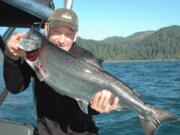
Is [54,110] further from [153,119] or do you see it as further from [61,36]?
[153,119]

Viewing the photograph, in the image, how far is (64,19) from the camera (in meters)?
4.95

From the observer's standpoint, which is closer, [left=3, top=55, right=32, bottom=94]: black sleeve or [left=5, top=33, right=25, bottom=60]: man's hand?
[left=5, top=33, right=25, bottom=60]: man's hand

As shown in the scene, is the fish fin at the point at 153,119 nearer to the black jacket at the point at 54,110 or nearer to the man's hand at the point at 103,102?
the man's hand at the point at 103,102

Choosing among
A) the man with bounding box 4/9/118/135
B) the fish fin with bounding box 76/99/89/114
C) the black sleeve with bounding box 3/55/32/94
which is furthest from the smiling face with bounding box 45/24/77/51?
the fish fin with bounding box 76/99/89/114

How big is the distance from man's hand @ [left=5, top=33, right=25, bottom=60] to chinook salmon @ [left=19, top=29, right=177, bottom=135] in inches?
3.9

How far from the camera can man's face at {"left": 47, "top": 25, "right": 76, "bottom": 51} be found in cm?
485

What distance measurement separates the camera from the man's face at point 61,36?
4.85m

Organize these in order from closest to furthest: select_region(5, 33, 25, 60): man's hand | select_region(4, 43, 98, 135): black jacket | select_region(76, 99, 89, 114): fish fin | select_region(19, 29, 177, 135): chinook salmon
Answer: select_region(5, 33, 25, 60): man's hand
select_region(19, 29, 177, 135): chinook salmon
select_region(76, 99, 89, 114): fish fin
select_region(4, 43, 98, 135): black jacket

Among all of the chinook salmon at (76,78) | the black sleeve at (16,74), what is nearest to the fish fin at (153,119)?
the chinook salmon at (76,78)

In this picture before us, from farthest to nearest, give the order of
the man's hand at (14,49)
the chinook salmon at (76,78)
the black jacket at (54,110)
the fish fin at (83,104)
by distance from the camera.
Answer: the black jacket at (54,110)
the fish fin at (83,104)
the chinook salmon at (76,78)
the man's hand at (14,49)

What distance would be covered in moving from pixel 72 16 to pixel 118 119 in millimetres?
10979

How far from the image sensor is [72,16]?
504 centimetres

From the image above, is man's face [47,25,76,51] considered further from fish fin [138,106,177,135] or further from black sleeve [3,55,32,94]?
fish fin [138,106,177,135]

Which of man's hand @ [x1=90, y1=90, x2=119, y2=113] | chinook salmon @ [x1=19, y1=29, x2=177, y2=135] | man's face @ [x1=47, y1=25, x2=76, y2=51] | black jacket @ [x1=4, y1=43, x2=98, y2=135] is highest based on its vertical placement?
man's face @ [x1=47, y1=25, x2=76, y2=51]
